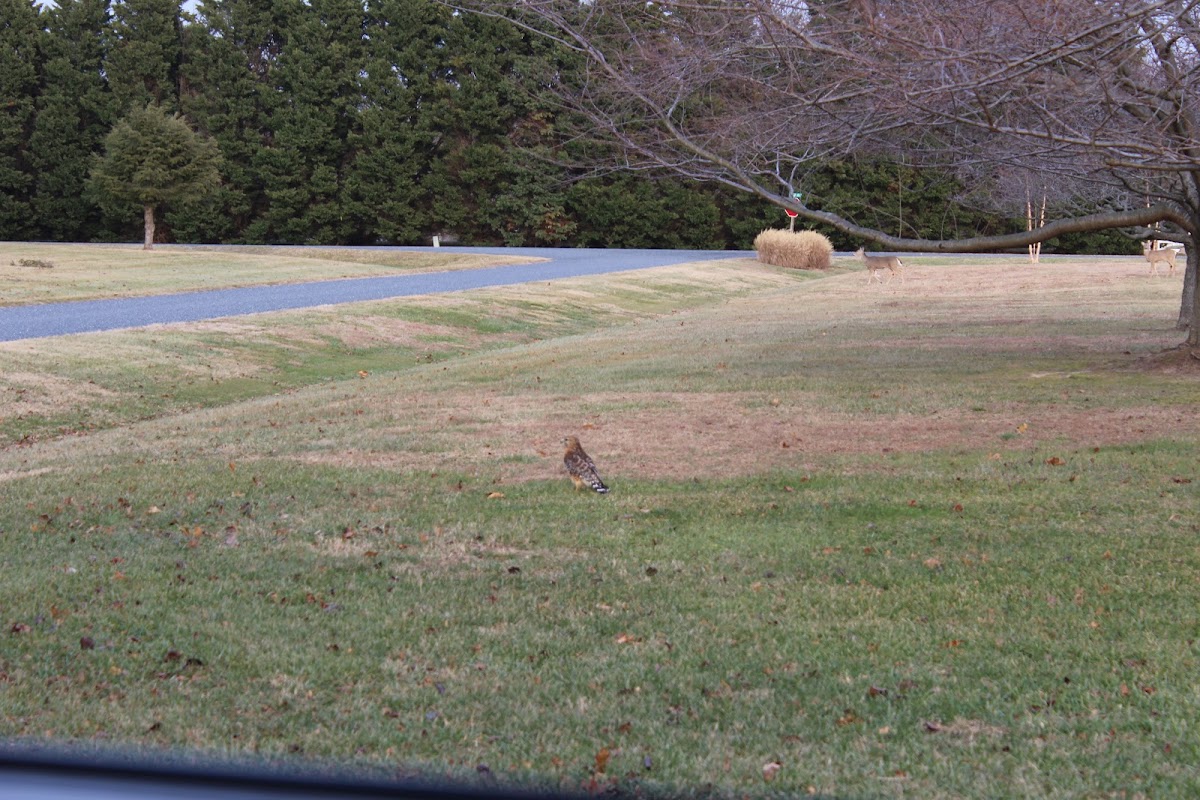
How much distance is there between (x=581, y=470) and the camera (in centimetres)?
910

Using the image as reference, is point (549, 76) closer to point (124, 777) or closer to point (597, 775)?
point (597, 775)

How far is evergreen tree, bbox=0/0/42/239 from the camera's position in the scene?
58.6 meters

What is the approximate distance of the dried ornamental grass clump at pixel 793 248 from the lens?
4925cm

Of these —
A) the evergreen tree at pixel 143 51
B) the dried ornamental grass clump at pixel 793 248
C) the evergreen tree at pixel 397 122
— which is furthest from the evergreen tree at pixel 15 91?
the dried ornamental grass clump at pixel 793 248

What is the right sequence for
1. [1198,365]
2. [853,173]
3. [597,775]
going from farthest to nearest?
[853,173] < [1198,365] < [597,775]

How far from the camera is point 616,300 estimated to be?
32594 millimetres

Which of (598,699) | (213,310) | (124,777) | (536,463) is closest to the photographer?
(124,777)

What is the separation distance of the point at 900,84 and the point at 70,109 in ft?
189

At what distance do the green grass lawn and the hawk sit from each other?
0.14 metres

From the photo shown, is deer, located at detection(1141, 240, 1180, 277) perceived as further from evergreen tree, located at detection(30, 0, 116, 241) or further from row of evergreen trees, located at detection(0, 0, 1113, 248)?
evergreen tree, located at detection(30, 0, 116, 241)

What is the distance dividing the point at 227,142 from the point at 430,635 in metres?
57.2

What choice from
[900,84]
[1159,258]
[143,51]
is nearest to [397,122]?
[143,51]

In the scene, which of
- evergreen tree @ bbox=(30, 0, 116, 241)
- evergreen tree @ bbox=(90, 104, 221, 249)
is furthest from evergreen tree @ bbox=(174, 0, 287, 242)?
evergreen tree @ bbox=(90, 104, 221, 249)

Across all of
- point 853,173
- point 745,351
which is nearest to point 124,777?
point 853,173
